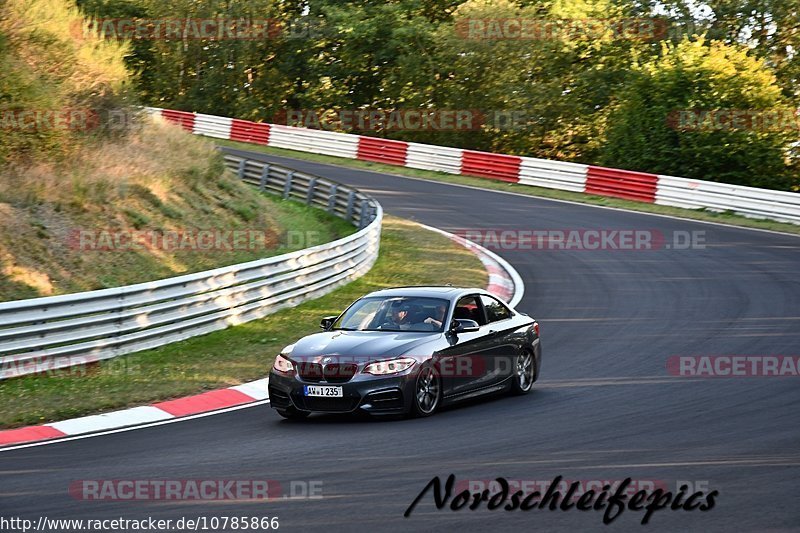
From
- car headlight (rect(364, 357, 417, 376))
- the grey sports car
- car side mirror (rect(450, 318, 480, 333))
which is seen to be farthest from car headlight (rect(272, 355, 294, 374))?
car side mirror (rect(450, 318, 480, 333))

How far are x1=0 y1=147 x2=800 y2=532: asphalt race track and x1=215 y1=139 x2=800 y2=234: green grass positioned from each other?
1163 centimetres

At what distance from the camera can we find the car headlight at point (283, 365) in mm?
11742

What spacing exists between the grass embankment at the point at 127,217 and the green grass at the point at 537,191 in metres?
9.24

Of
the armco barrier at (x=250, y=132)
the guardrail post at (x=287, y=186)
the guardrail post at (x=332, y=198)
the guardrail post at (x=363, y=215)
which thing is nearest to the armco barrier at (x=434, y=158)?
the guardrail post at (x=287, y=186)

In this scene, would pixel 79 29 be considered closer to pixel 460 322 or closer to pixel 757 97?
pixel 460 322

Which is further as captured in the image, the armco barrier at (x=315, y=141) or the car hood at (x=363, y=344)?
the armco barrier at (x=315, y=141)

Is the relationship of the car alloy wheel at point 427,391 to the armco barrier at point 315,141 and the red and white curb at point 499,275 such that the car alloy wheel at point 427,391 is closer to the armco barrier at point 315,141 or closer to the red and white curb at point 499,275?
the red and white curb at point 499,275

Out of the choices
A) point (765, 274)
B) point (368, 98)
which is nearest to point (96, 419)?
point (765, 274)

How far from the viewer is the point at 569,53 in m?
49.5

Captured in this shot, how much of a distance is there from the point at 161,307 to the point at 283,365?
496cm

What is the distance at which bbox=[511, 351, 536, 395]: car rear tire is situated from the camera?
13.2 meters

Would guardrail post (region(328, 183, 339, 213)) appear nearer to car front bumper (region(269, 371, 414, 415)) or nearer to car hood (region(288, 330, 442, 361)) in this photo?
car hood (region(288, 330, 442, 361))

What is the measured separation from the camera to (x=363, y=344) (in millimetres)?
11797

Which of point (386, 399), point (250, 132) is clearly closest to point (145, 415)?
point (386, 399)
